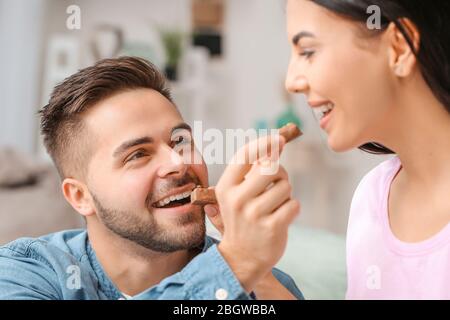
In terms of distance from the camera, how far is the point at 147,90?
523mm

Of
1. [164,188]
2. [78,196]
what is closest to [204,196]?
[164,188]

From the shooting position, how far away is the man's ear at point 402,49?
43 cm

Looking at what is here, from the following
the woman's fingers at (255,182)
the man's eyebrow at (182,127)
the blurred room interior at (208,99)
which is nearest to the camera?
the woman's fingers at (255,182)

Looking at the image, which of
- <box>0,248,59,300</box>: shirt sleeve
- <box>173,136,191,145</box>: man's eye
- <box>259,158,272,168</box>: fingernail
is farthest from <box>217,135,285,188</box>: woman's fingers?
<box>0,248,59,300</box>: shirt sleeve

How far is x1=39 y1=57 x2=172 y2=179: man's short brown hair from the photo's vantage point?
19.9 inches

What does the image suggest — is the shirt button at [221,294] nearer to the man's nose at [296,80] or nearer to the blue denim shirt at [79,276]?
the blue denim shirt at [79,276]

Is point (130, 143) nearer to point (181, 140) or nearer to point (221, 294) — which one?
point (181, 140)

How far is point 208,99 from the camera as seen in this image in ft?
2.10

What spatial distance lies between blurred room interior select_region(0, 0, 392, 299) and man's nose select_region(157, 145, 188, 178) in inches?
1.8

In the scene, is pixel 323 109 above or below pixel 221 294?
above

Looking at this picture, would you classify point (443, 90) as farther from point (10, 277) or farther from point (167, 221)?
point (10, 277)

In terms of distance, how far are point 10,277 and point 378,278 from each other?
1.12ft

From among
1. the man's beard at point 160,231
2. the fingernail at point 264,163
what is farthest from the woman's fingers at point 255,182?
the man's beard at point 160,231

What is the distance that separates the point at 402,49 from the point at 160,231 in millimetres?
255
